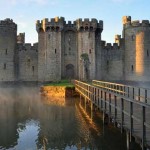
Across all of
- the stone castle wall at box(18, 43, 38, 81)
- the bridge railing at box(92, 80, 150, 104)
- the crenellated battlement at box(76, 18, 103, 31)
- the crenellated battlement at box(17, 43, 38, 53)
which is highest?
the crenellated battlement at box(76, 18, 103, 31)

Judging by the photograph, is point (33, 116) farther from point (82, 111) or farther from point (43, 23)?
point (43, 23)

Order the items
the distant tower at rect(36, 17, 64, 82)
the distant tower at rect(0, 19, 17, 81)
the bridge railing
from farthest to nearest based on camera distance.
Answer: the distant tower at rect(0, 19, 17, 81) → the distant tower at rect(36, 17, 64, 82) → the bridge railing

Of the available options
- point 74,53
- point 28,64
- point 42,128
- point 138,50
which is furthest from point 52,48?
point 42,128

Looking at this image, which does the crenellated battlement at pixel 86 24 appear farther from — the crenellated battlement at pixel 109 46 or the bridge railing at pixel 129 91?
the bridge railing at pixel 129 91

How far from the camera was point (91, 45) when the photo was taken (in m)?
45.2

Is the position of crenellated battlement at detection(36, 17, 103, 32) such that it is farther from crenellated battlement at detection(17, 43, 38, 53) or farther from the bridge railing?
the bridge railing

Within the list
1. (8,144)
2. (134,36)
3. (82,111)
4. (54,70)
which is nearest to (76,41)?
(54,70)

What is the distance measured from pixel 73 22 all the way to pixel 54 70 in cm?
692

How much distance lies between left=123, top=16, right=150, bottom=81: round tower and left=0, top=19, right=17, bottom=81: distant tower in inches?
628

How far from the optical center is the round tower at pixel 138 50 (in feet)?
151

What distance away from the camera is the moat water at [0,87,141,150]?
39.6 feet

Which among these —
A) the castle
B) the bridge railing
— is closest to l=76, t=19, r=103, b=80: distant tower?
the castle

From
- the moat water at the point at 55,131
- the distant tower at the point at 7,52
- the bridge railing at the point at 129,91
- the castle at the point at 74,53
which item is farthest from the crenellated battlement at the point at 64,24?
the moat water at the point at 55,131

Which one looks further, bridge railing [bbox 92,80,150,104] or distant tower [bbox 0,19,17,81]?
distant tower [bbox 0,19,17,81]
